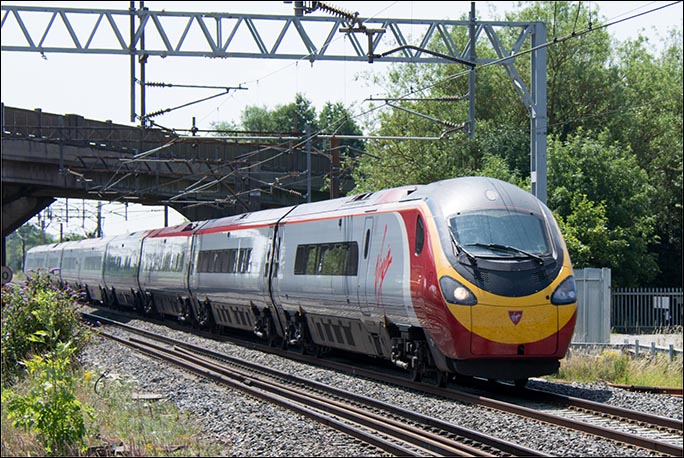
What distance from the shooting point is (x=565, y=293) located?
13.6 meters

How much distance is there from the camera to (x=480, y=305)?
13.1m

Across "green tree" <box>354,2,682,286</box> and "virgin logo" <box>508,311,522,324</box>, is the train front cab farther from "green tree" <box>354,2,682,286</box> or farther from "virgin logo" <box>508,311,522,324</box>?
A: "green tree" <box>354,2,682,286</box>

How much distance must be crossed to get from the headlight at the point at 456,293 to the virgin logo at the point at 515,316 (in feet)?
1.72

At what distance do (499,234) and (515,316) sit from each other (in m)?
1.25

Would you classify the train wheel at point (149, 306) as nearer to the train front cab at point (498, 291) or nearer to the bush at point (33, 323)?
the bush at point (33, 323)

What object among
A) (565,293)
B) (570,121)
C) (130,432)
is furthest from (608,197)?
(130,432)

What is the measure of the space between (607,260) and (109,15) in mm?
17335

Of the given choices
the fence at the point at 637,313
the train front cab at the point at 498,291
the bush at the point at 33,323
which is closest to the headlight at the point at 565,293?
the train front cab at the point at 498,291

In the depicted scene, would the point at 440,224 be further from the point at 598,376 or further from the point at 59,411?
the point at 59,411

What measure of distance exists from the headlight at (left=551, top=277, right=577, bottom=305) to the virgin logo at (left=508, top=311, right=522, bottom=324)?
1.90 feet

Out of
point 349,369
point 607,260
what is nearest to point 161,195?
point 607,260

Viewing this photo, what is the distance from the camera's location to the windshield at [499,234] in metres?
13.6

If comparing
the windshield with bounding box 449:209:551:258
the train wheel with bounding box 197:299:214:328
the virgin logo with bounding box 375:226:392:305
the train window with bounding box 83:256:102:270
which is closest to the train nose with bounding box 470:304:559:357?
the windshield with bounding box 449:209:551:258

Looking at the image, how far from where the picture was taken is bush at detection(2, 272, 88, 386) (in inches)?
637
